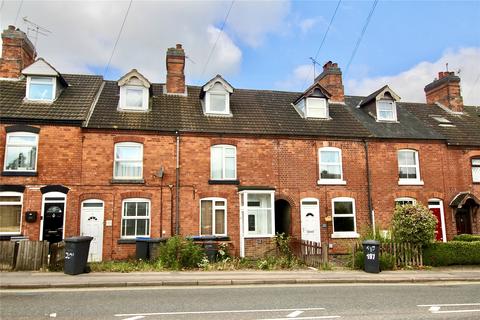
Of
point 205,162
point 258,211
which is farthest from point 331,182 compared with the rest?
point 205,162

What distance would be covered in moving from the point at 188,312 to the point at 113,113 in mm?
13920

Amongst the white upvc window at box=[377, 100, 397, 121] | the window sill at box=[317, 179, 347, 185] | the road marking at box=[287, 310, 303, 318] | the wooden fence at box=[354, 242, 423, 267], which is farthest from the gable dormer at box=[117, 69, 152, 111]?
the road marking at box=[287, 310, 303, 318]

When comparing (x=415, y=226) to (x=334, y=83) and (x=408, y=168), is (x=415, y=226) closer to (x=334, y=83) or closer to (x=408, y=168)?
(x=408, y=168)

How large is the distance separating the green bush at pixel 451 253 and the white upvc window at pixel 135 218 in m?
12.4

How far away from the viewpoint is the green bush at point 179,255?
1518 centimetres

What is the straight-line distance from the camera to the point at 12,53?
822 inches

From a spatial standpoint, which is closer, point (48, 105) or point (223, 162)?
point (48, 105)

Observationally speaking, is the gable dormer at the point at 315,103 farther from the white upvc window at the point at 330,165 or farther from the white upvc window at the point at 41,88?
the white upvc window at the point at 41,88

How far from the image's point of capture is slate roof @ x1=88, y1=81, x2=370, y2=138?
1964 centimetres

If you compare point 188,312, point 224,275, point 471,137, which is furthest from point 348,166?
point 188,312

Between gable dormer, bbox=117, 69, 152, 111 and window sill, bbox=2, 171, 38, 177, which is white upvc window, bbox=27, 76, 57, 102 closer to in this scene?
gable dormer, bbox=117, 69, 152, 111

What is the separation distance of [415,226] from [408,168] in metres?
6.82

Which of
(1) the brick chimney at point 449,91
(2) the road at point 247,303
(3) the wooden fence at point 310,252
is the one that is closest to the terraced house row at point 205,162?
(3) the wooden fence at point 310,252

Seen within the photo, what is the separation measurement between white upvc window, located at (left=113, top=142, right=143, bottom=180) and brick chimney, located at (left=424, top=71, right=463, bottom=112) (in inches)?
845
